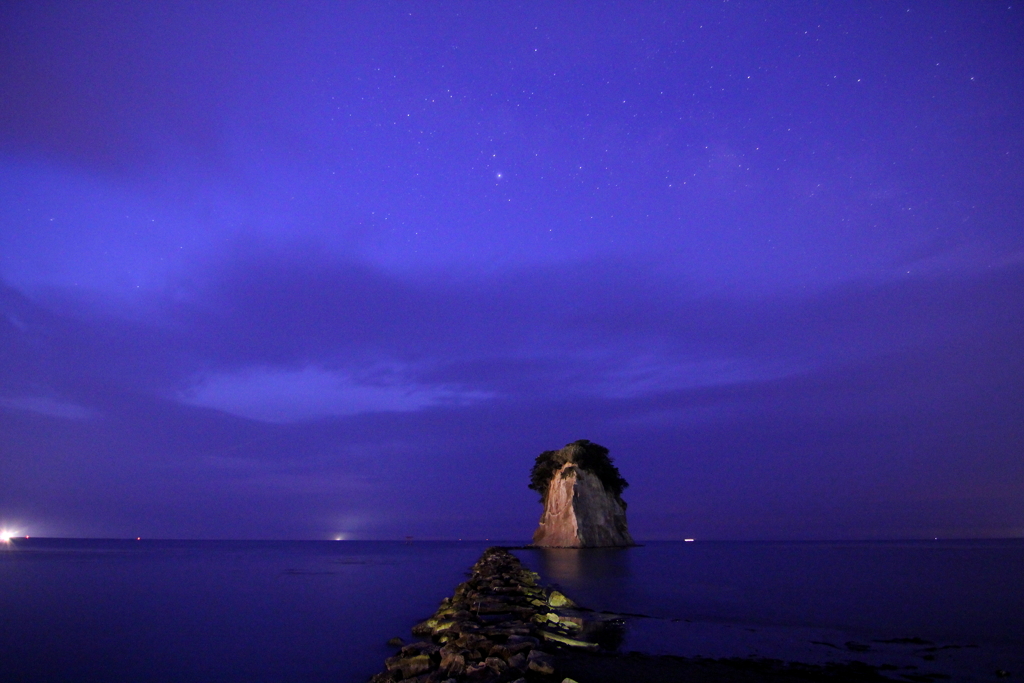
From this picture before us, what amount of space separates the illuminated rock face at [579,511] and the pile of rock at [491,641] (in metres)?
46.1

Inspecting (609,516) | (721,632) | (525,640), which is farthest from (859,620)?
(609,516)

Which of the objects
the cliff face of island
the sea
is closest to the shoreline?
the sea

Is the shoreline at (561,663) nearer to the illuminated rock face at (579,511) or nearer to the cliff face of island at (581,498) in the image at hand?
the illuminated rock face at (579,511)

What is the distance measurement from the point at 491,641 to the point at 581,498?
57.2m

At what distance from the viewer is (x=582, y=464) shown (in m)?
69.8

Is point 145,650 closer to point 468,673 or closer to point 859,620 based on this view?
point 468,673

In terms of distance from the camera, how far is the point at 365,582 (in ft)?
130

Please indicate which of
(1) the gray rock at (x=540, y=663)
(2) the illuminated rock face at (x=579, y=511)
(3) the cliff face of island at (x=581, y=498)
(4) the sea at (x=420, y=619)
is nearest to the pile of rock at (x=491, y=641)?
(1) the gray rock at (x=540, y=663)

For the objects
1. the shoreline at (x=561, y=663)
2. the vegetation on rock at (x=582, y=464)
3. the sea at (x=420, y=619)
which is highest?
the vegetation on rock at (x=582, y=464)

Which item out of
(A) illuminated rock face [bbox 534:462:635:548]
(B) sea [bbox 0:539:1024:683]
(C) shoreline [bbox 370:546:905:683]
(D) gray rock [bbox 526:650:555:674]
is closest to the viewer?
(D) gray rock [bbox 526:650:555:674]

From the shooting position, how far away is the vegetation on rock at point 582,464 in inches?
2785

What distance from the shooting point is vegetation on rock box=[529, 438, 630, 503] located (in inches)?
2785

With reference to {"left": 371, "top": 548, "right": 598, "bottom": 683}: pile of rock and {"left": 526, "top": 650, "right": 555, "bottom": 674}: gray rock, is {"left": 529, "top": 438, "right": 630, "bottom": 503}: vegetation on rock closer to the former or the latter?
{"left": 371, "top": 548, "right": 598, "bottom": 683}: pile of rock

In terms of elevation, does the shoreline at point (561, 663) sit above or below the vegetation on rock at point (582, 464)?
below
